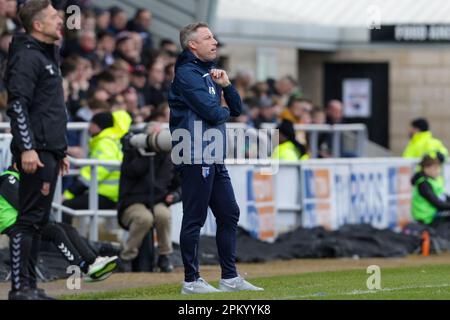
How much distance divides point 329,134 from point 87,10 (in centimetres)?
440

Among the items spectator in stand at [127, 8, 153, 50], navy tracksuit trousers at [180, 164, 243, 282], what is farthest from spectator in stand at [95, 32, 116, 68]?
navy tracksuit trousers at [180, 164, 243, 282]

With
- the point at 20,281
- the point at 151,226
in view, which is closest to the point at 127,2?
the point at 151,226

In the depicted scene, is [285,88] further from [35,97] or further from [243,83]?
[35,97]

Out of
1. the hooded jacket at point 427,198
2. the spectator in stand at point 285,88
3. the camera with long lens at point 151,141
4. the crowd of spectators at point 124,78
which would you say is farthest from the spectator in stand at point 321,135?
the camera with long lens at point 151,141

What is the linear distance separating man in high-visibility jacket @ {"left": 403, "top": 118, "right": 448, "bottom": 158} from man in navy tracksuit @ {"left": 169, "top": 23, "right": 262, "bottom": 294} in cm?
1027

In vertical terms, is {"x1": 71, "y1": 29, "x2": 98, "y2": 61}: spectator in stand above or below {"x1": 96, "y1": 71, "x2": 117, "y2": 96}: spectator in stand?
above

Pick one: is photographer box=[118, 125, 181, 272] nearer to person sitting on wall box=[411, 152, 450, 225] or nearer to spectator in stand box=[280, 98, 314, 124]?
person sitting on wall box=[411, 152, 450, 225]

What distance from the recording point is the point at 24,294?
9742 mm

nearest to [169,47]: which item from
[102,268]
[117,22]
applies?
[117,22]

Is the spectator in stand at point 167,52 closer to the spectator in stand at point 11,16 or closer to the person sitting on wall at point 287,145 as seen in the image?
the spectator in stand at point 11,16

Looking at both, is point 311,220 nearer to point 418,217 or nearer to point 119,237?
point 418,217

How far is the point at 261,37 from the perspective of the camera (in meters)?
27.5

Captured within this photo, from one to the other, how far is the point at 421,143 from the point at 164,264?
7.57 meters

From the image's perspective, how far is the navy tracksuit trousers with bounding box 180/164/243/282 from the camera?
10.5 m
